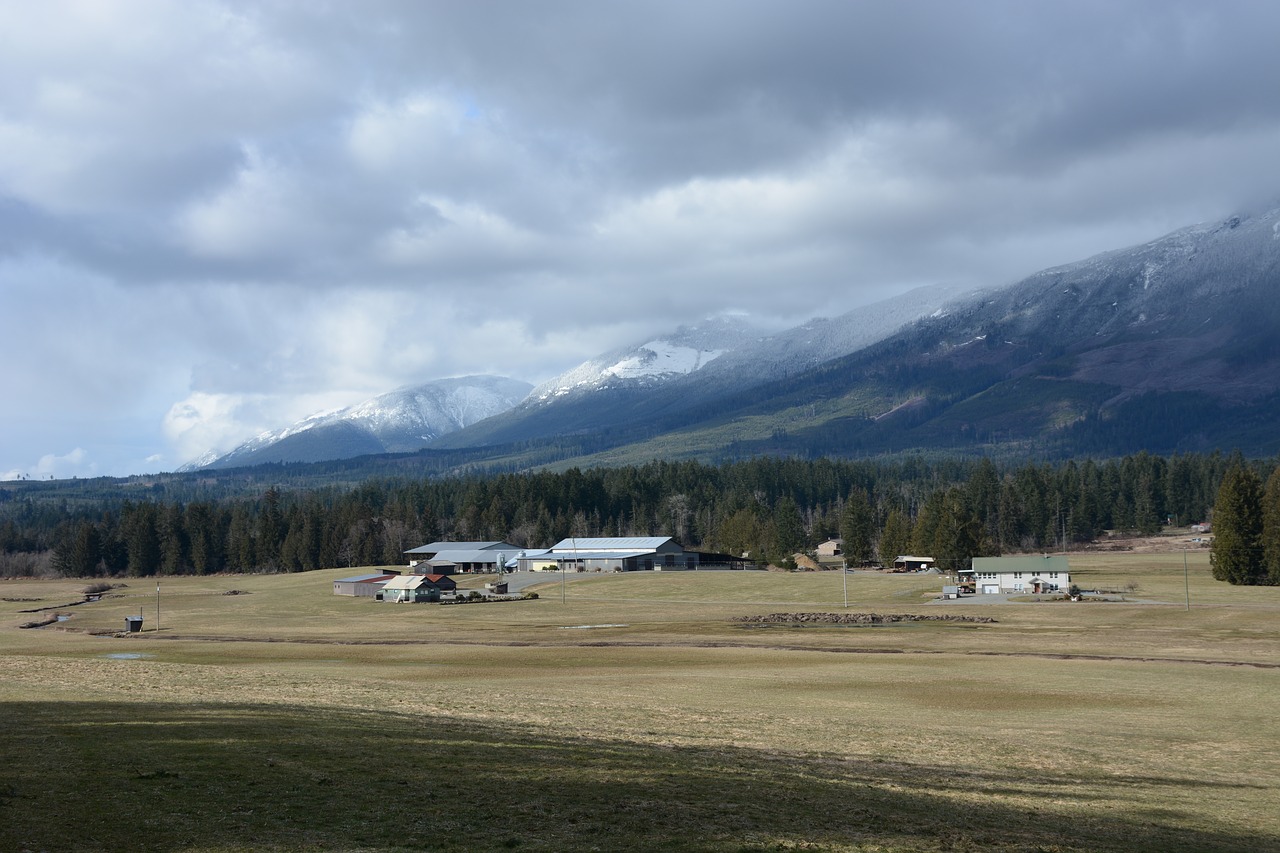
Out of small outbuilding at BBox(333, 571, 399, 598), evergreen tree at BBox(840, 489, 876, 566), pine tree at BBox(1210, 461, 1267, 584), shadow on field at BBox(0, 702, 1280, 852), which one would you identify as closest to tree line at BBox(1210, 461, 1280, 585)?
pine tree at BBox(1210, 461, 1267, 584)

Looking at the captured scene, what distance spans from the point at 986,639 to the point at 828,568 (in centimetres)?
11043

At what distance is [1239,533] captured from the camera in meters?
125

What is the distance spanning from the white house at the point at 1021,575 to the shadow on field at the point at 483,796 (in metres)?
107

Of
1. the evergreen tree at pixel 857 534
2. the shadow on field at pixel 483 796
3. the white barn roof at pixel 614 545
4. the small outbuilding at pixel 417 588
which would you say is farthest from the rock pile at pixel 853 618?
the evergreen tree at pixel 857 534

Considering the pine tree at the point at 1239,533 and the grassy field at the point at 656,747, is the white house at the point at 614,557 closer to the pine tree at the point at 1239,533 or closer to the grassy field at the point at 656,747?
the pine tree at the point at 1239,533

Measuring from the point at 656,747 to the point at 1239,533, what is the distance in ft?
395

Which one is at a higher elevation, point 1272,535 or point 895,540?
point 1272,535

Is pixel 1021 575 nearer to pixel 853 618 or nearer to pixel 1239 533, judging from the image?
pixel 1239 533

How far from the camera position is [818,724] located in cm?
3466

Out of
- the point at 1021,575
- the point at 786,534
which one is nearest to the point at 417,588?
the point at 786,534

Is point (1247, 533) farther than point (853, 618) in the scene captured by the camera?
Yes

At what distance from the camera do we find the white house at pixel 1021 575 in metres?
127

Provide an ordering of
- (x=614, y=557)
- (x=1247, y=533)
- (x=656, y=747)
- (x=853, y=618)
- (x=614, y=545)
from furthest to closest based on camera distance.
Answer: (x=614, y=545) → (x=614, y=557) → (x=1247, y=533) → (x=853, y=618) → (x=656, y=747)

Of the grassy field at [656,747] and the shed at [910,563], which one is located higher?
the grassy field at [656,747]
